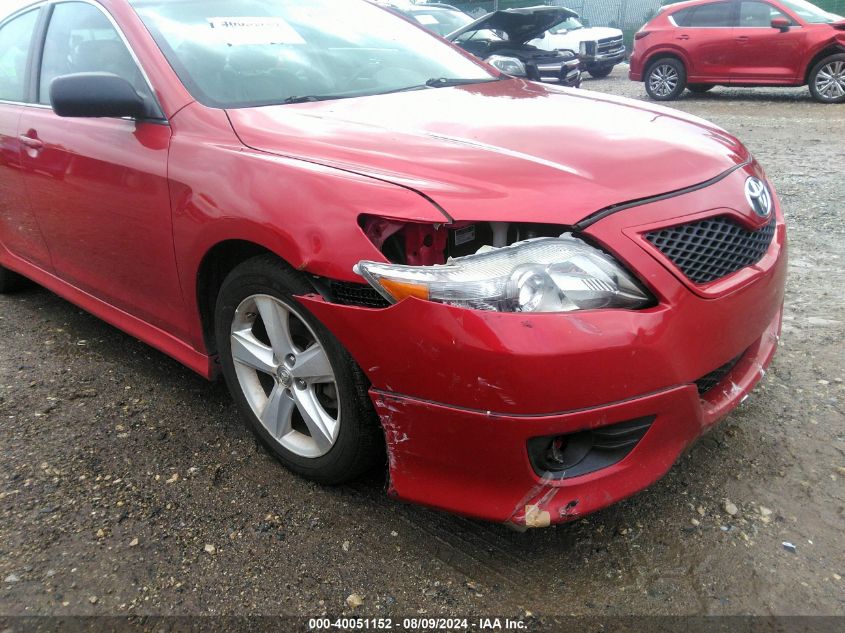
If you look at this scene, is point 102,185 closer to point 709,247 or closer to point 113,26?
point 113,26

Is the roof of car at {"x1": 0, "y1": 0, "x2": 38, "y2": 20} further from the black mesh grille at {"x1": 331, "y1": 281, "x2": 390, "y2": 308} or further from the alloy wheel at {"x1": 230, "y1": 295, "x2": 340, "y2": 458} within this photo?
the black mesh grille at {"x1": 331, "y1": 281, "x2": 390, "y2": 308}

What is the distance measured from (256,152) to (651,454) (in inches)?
56.1

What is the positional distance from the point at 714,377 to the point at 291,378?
4.15 ft

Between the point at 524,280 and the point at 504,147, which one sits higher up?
the point at 504,147

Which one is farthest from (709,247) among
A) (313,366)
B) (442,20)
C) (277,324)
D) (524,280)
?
(442,20)

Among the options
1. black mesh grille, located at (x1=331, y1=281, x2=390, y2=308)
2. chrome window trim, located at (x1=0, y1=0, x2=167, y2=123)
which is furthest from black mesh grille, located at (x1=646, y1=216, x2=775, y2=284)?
chrome window trim, located at (x1=0, y1=0, x2=167, y2=123)

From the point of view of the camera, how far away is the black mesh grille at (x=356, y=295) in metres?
1.76

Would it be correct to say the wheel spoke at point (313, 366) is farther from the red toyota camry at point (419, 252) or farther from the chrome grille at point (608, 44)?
the chrome grille at point (608, 44)

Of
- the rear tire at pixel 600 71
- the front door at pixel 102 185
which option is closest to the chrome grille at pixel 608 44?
the rear tire at pixel 600 71

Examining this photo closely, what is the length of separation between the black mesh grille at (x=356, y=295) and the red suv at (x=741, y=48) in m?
10.7

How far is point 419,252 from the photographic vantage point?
1795 millimetres

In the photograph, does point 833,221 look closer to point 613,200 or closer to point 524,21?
point 613,200

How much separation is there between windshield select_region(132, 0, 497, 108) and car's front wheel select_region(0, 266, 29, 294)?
7.12ft

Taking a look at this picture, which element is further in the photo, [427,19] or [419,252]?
[427,19]
